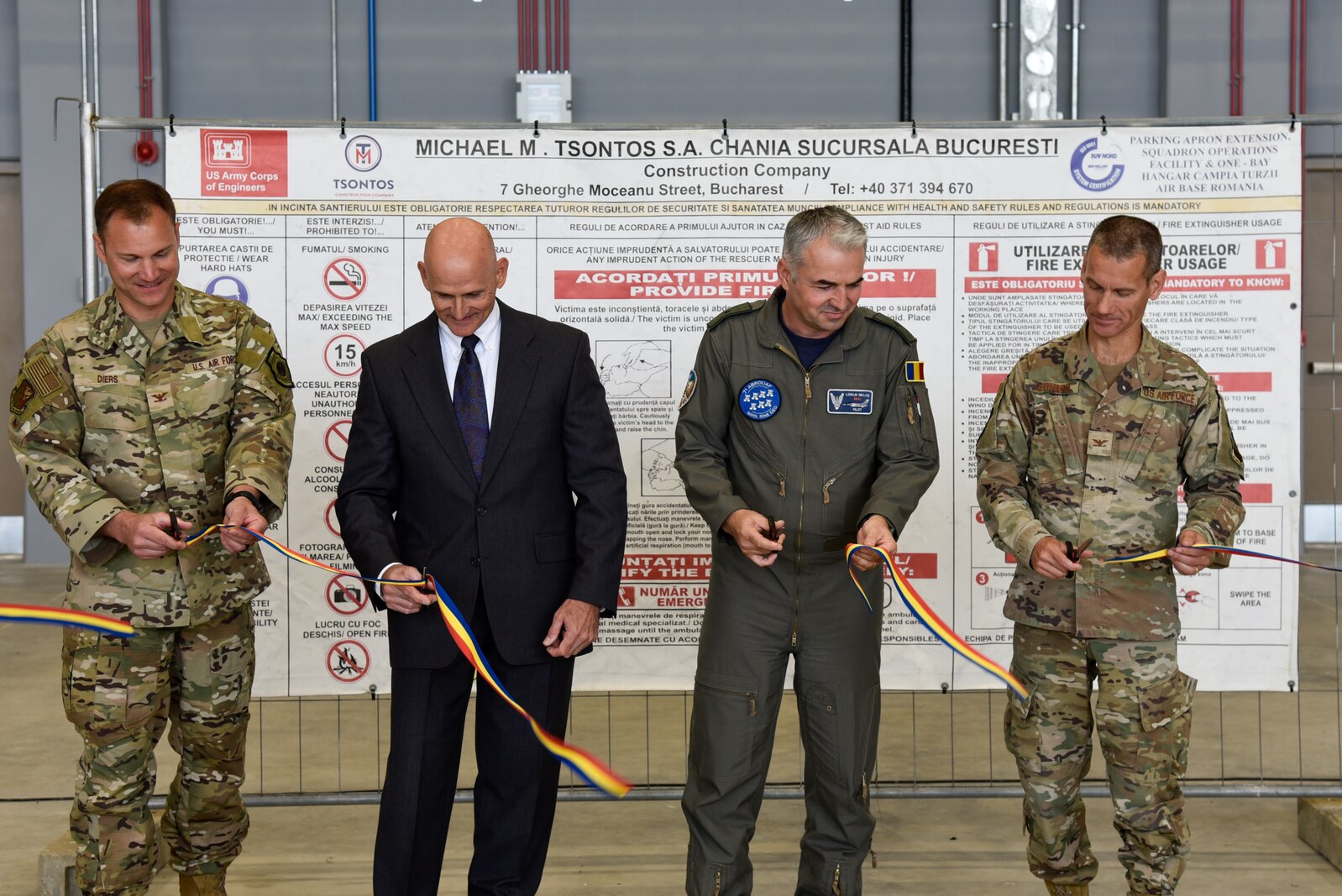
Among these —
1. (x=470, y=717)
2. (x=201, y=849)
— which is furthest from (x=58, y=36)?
(x=201, y=849)

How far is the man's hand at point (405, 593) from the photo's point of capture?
280 centimetres

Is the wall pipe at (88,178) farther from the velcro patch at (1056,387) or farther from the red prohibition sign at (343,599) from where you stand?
the velcro patch at (1056,387)

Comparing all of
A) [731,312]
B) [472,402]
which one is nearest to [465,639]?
[472,402]

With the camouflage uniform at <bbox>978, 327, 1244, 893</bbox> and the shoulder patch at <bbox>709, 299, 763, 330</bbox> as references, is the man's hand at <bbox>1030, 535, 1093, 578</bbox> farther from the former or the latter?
the shoulder patch at <bbox>709, 299, 763, 330</bbox>

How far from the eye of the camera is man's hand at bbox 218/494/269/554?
2885mm

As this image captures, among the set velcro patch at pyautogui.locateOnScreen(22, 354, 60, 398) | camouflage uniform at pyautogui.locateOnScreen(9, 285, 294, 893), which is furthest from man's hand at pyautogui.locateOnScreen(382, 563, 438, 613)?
velcro patch at pyautogui.locateOnScreen(22, 354, 60, 398)

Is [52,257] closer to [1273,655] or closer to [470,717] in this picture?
[470,717]

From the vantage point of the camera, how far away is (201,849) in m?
3.17

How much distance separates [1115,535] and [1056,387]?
0.37 meters

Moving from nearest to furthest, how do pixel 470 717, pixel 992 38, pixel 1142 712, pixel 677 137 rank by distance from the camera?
pixel 1142 712
pixel 677 137
pixel 470 717
pixel 992 38

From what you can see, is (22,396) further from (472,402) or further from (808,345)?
(808,345)

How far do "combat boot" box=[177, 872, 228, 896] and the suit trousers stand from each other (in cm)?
54

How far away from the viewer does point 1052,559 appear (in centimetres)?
294

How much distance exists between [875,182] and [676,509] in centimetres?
114
